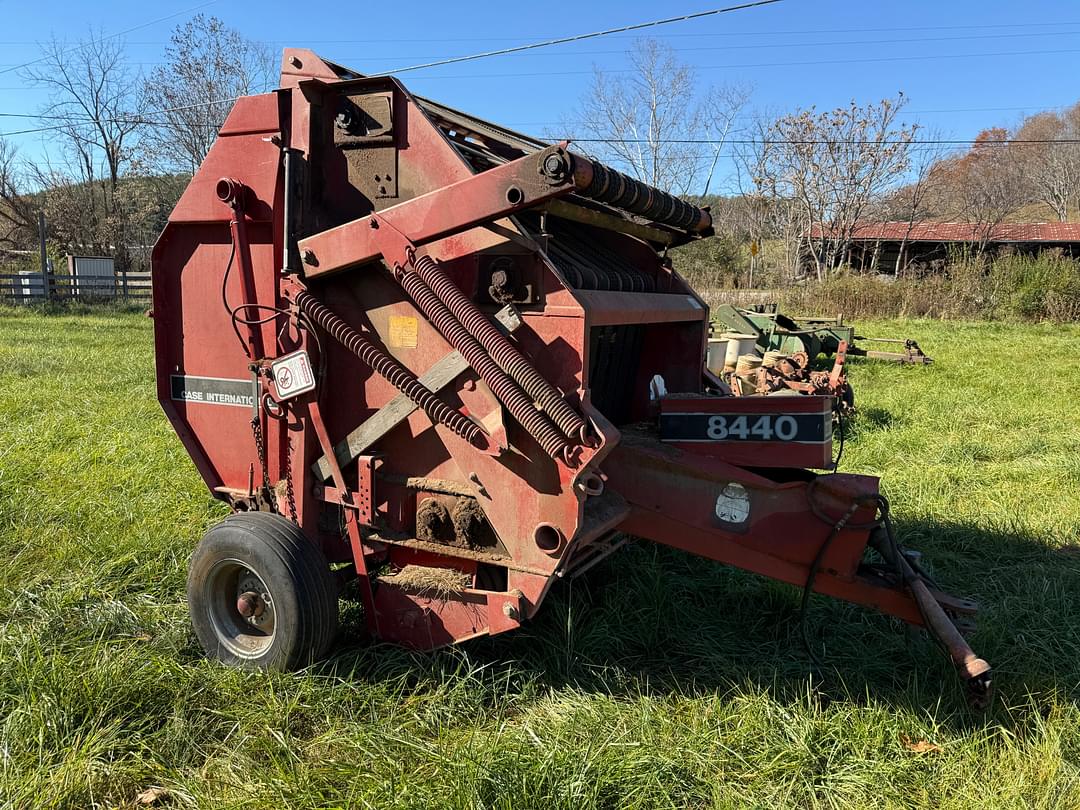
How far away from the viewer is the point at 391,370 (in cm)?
310

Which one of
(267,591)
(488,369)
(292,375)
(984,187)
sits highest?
(984,187)

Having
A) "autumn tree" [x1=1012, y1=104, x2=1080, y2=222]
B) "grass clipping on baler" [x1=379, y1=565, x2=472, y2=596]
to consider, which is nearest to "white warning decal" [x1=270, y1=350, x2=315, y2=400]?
"grass clipping on baler" [x1=379, y1=565, x2=472, y2=596]

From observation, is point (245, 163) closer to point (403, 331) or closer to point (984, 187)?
point (403, 331)

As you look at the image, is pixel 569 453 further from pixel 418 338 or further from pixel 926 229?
pixel 926 229

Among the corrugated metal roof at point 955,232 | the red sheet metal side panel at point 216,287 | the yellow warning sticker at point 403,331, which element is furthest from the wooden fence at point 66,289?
the corrugated metal roof at point 955,232

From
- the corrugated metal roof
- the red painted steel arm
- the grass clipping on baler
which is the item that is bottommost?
the grass clipping on baler

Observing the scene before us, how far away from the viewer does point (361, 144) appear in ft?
10.7

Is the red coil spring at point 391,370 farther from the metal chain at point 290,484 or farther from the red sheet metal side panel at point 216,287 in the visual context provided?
the metal chain at point 290,484

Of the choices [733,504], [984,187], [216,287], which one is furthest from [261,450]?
[984,187]

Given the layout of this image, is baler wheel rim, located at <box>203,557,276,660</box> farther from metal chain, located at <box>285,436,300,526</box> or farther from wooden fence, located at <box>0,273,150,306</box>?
wooden fence, located at <box>0,273,150,306</box>

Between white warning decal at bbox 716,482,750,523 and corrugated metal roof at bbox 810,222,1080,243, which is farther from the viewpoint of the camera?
corrugated metal roof at bbox 810,222,1080,243

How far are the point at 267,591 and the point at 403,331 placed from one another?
1245mm

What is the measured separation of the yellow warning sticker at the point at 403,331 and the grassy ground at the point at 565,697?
1328 mm

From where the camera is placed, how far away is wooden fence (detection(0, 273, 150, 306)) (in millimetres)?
23812
